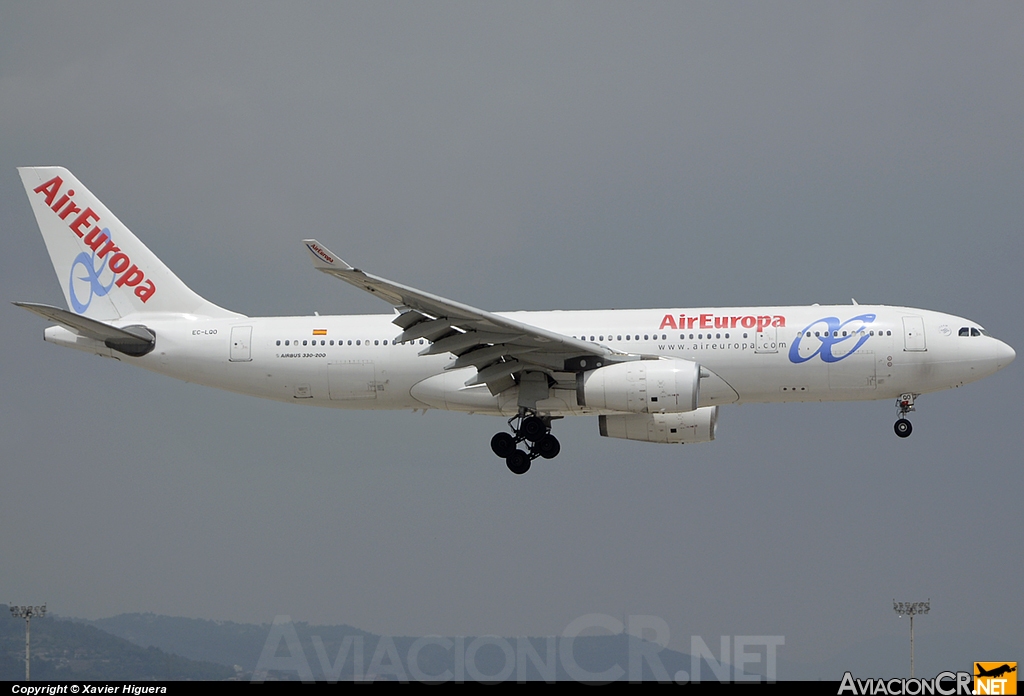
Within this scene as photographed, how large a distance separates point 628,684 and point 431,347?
12.6 metres

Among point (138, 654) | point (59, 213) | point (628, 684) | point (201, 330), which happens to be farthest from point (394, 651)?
point (59, 213)

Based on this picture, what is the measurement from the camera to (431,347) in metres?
38.3

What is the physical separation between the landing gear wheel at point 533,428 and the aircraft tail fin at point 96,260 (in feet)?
32.8

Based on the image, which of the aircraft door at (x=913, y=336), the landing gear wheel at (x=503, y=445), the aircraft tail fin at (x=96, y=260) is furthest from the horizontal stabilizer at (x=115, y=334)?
the aircraft door at (x=913, y=336)

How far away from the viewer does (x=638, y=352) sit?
129ft

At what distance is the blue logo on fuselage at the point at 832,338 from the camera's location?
38312 mm

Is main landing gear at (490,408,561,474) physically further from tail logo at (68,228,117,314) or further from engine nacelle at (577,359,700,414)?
tail logo at (68,228,117,314)

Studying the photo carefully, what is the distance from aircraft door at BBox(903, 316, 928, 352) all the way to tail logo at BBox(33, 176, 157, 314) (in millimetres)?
22419

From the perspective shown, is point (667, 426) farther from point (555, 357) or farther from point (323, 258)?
point (323, 258)

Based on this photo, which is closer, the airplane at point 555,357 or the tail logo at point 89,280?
the airplane at point 555,357

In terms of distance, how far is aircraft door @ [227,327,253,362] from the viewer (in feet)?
134

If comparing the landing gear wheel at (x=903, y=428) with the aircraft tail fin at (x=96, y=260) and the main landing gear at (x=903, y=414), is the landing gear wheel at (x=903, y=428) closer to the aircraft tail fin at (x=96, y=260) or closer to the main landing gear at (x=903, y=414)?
the main landing gear at (x=903, y=414)

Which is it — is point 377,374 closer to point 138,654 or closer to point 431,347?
point 431,347

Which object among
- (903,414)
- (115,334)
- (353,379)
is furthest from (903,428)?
(115,334)
